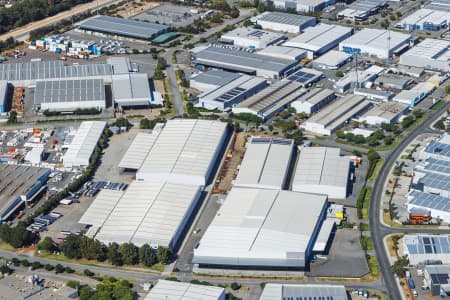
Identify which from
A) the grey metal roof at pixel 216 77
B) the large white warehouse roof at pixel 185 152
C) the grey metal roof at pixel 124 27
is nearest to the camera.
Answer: the large white warehouse roof at pixel 185 152

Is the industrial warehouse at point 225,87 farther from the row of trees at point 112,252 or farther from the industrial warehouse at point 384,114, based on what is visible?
the row of trees at point 112,252

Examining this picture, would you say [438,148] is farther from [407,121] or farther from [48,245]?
[48,245]

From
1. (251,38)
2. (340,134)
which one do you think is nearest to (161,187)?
(340,134)

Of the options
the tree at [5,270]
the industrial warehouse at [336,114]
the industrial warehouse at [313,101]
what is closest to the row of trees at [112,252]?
the tree at [5,270]

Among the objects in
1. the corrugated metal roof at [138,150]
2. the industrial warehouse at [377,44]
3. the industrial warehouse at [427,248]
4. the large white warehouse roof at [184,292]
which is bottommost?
the industrial warehouse at [377,44]

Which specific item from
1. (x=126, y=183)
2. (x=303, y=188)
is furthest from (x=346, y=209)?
(x=126, y=183)

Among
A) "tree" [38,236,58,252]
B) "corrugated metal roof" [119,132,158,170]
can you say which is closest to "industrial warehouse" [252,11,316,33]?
"corrugated metal roof" [119,132,158,170]
